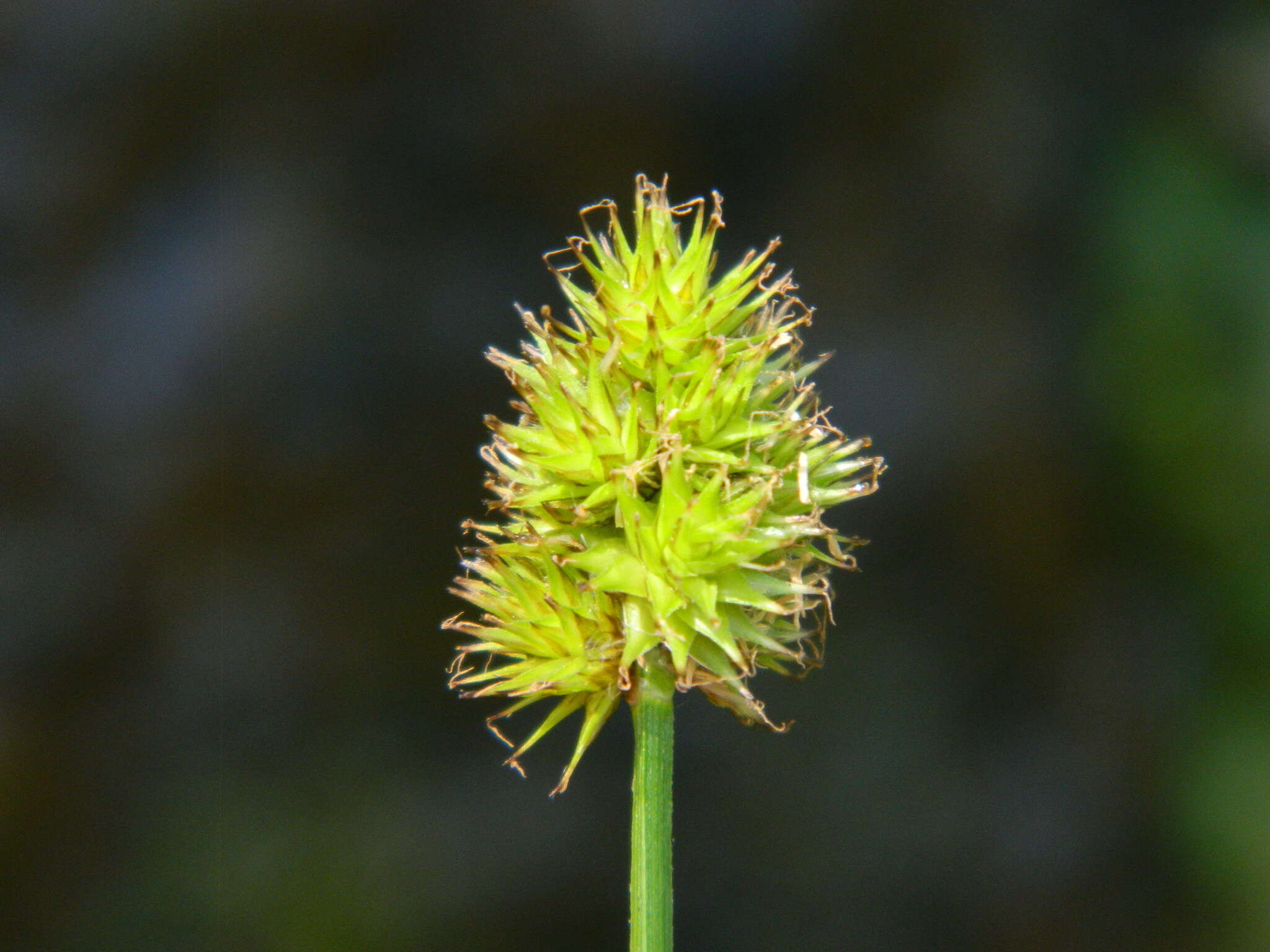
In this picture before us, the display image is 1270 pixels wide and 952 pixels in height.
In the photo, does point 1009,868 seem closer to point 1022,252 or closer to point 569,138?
point 1022,252

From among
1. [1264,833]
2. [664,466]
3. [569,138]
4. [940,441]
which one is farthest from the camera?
[940,441]

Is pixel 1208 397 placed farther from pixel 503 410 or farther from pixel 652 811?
pixel 652 811

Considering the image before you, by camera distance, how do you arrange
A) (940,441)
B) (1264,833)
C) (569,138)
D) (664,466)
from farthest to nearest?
(940,441)
(569,138)
(1264,833)
(664,466)

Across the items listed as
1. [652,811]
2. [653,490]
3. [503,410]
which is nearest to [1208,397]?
[503,410]

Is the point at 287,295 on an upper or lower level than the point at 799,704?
upper

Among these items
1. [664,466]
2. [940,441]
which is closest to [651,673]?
[664,466]

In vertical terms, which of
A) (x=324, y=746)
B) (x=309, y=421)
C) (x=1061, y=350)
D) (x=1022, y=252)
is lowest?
(x=324, y=746)

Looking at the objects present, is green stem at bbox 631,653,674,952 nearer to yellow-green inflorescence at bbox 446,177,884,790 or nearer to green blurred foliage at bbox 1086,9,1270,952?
yellow-green inflorescence at bbox 446,177,884,790
